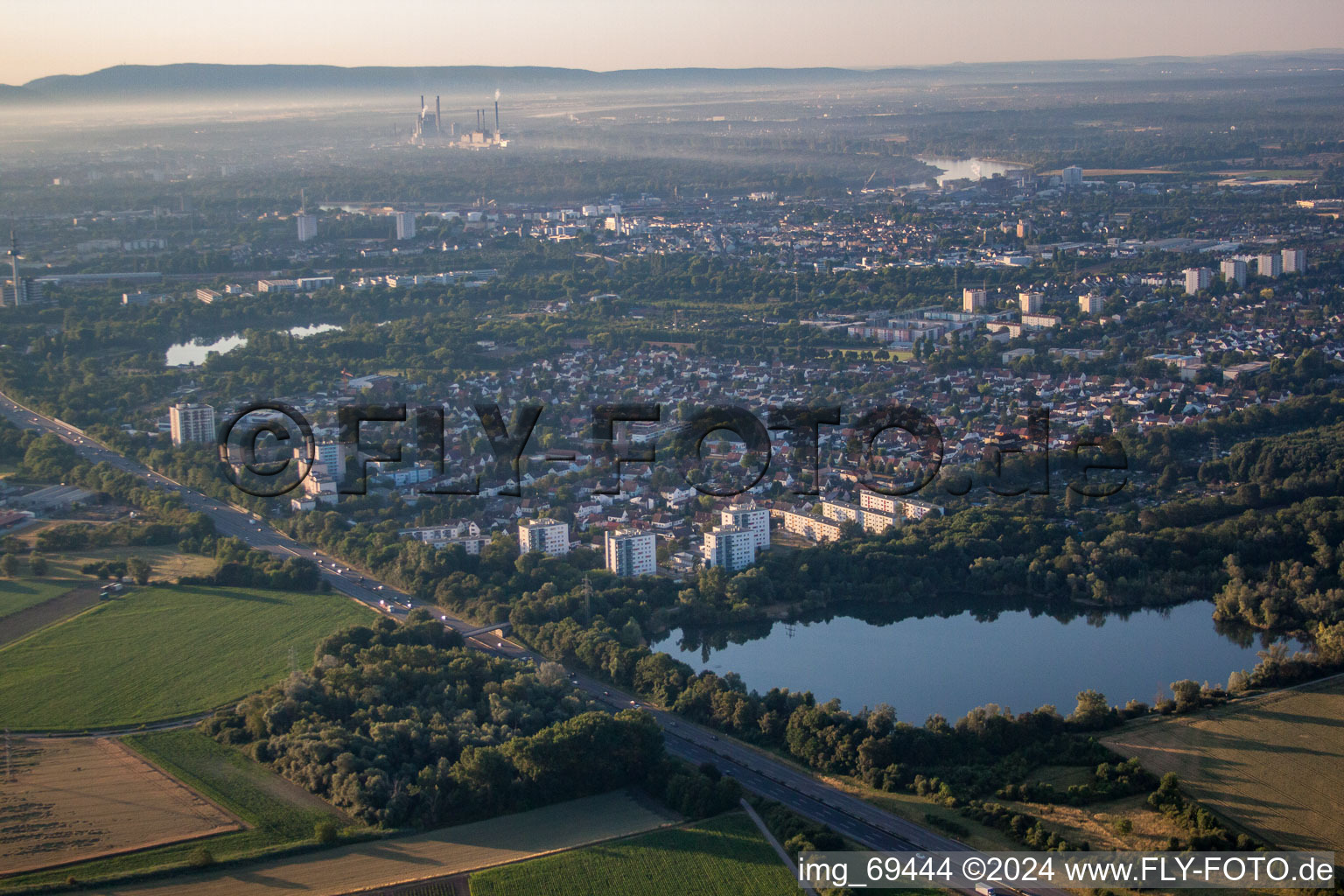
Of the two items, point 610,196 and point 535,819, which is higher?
point 610,196

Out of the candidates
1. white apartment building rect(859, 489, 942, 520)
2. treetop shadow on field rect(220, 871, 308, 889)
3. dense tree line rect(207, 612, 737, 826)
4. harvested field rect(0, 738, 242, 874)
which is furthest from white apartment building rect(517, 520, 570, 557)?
treetop shadow on field rect(220, 871, 308, 889)

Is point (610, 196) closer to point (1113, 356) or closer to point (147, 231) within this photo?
point (147, 231)

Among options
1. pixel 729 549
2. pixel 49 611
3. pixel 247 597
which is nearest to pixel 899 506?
pixel 729 549

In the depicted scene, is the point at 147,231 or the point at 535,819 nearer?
the point at 535,819

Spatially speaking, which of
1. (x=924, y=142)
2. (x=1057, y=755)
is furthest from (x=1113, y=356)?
(x=924, y=142)

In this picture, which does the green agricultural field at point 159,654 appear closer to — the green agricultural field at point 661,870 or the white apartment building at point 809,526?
the green agricultural field at point 661,870

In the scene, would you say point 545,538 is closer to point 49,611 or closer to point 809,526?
point 809,526
